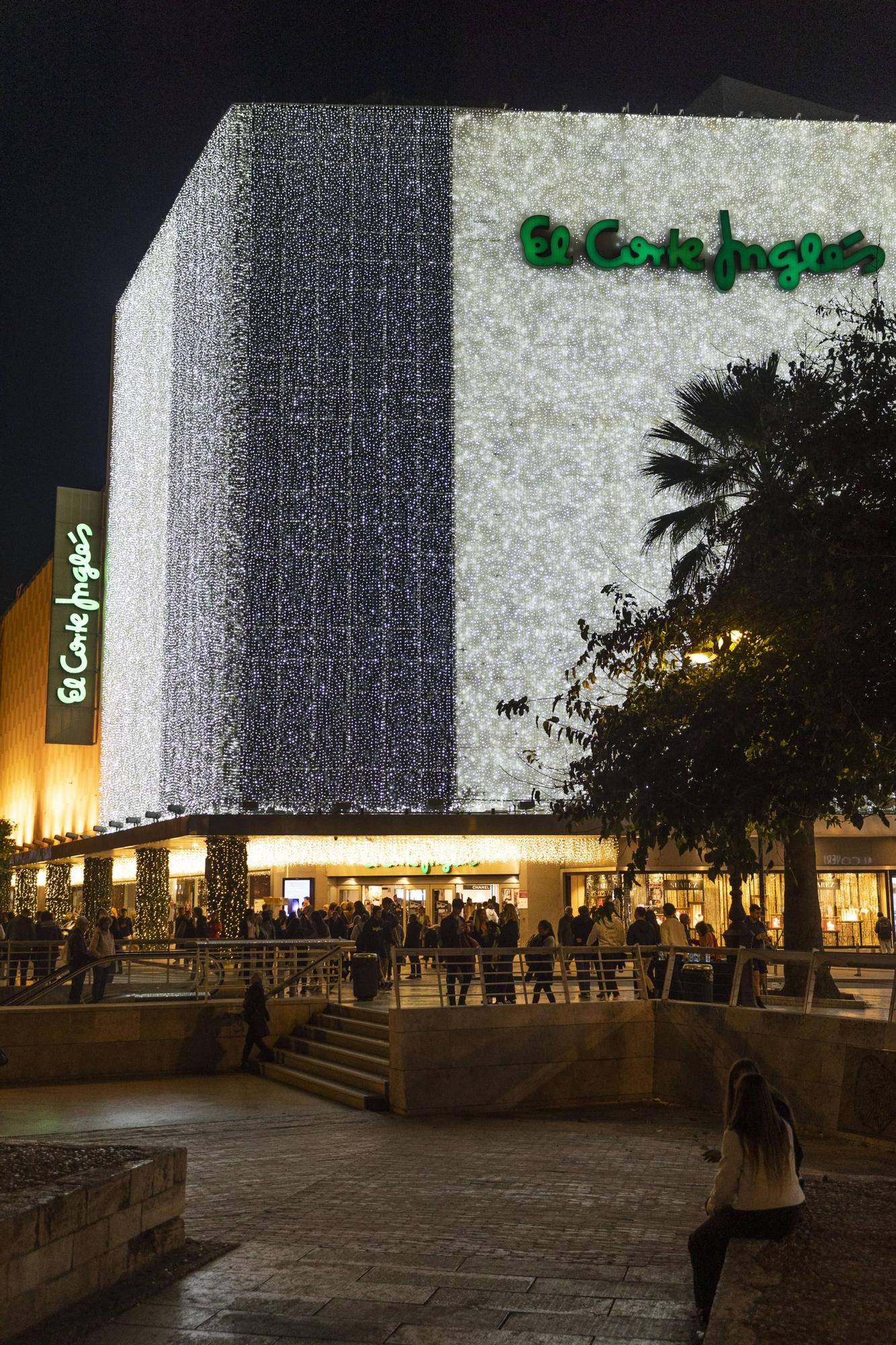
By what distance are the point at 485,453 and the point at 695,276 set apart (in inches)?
320

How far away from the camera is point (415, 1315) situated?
6.06m

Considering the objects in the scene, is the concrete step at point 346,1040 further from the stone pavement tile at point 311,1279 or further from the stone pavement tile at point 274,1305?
the stone pavement tile at point 274,1305

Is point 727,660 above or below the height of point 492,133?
below

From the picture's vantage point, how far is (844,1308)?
16.6ft

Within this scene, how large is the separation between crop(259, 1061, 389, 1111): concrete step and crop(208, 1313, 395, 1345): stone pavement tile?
9.35 metres

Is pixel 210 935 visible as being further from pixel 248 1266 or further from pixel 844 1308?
pixel 844 1308

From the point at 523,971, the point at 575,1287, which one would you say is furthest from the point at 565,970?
the point at 575,1287

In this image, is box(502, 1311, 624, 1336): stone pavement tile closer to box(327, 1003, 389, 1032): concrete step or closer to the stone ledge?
the stone ledge

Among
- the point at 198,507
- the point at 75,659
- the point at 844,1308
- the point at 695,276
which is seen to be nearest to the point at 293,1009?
the point at 844,1308

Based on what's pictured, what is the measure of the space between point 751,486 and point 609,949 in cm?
638

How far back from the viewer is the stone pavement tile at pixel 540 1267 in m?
6.92

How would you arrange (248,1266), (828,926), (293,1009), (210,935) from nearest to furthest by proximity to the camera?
1. (248,1266)
2. (293,1009)
3. (210,935)
4. (828,926)

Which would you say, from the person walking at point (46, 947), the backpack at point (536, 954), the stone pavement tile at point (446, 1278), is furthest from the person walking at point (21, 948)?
the stone pavement tile at point (446, 1278)

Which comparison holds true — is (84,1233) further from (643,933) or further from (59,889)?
(59,889)
